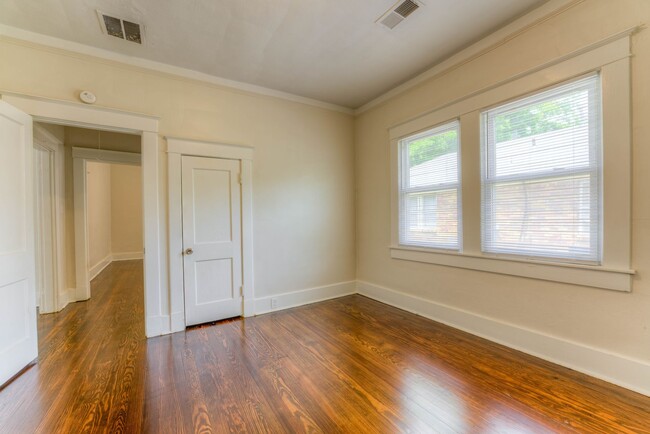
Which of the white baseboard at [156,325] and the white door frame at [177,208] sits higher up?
the white door frame at [177,208]

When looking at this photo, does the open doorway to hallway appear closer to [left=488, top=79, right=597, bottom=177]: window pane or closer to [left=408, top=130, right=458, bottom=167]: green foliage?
[left=408, top=130, right=458, bottom=167]: green foliage

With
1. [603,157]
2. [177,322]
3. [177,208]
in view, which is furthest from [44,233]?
[603,157]

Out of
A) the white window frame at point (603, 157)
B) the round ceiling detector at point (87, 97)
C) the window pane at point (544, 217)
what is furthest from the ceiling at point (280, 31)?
the window pane at point (544, 217)

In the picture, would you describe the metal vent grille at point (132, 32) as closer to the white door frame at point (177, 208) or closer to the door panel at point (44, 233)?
the white door frame at point (177, 208)

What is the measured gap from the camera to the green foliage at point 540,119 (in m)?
2.24

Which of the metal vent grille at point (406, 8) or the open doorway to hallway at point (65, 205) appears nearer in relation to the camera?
the metal vent grille at point (406, 8)

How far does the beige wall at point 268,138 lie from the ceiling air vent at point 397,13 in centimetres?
180

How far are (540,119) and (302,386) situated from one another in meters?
2.99

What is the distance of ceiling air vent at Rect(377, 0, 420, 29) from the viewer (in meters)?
2.26

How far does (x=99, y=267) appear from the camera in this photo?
6.36 m

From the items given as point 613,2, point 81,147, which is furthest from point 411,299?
point 81,147

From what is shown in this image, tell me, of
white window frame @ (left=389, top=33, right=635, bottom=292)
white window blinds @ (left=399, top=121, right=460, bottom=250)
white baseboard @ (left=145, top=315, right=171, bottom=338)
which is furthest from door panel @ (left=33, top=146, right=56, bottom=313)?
white window frame @ (left=389, top=33, right=635, bottom=292)

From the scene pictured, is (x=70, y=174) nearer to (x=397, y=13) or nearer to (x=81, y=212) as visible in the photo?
(x=81, y=212)

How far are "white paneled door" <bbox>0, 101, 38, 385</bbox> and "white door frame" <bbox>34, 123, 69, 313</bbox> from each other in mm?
1550
